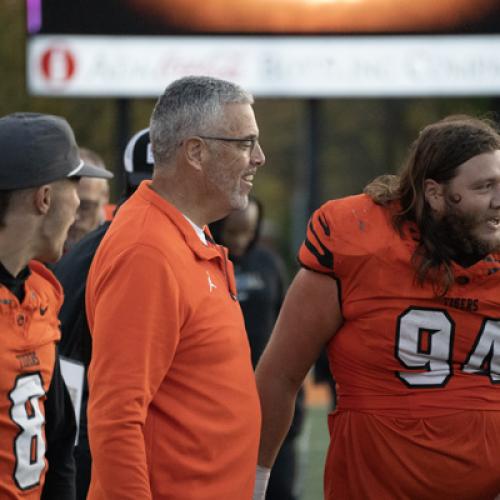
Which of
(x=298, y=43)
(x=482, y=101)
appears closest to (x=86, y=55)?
(x=298, y=43)

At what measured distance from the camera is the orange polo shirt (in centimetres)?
235

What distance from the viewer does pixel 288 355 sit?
3170 millimetres

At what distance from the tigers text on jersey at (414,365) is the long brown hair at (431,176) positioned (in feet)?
0.13

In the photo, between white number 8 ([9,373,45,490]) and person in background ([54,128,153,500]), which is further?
person in background ([54,128,153,500])

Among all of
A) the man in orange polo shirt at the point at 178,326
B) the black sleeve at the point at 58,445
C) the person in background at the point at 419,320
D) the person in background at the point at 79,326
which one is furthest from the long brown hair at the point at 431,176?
the black sleeve at the point at 58,445

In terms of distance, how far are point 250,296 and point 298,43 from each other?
3131 millimetres

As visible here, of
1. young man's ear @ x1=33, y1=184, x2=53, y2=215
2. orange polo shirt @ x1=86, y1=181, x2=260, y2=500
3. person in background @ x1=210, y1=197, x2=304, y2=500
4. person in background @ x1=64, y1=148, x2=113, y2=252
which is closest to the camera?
orange polo shirt @ x1=86, y1=181, x2=260, y2=500

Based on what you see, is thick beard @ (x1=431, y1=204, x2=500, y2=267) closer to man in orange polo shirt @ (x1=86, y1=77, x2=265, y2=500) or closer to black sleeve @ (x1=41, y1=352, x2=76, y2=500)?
man in orange polo shirt @ (x1=86, y1=77, x2=265, y2=500)

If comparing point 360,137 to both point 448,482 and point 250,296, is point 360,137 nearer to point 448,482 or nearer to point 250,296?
point 250,296

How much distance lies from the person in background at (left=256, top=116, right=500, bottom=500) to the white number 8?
81cm

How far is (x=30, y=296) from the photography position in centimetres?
269

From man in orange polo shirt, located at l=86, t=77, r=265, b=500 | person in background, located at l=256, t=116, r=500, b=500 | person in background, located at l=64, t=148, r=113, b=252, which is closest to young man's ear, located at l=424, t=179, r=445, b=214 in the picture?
person in background, located at l=256, t=116, r=500, b=500

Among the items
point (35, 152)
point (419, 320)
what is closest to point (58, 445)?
point (35, 152)

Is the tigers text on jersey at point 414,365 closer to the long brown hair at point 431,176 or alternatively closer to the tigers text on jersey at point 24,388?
the long brown hair at point 431,176
